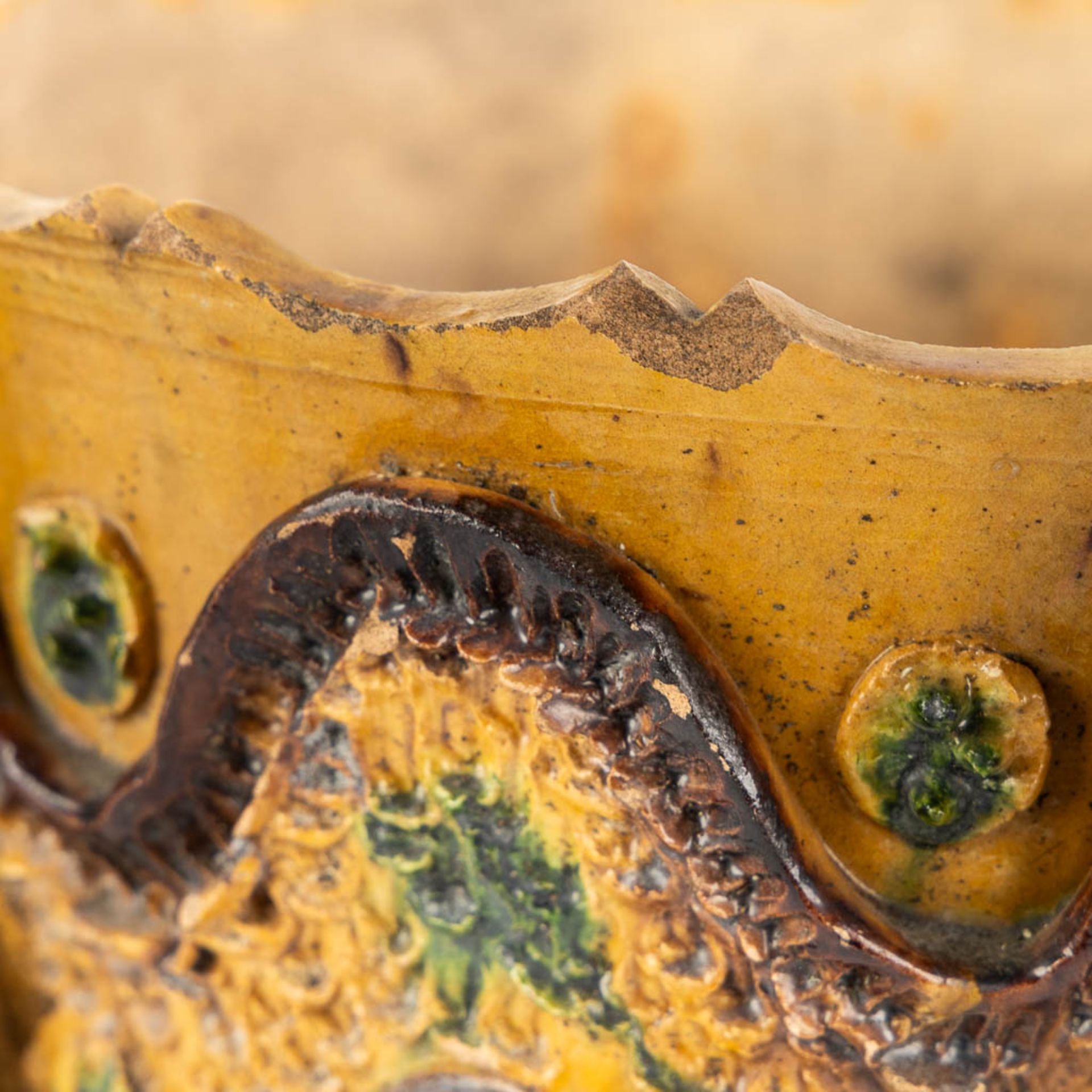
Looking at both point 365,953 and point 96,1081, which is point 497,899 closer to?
point 365,953

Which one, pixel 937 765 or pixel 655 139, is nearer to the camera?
pixel 937 765

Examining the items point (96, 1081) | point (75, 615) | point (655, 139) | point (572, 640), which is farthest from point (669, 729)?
point (655, 139)

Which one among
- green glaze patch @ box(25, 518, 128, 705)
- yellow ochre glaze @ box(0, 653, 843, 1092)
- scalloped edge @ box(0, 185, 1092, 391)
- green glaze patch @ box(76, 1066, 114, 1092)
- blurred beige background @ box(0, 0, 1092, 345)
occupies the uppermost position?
blurred beige background @ box(0, 0, 1092, 345)

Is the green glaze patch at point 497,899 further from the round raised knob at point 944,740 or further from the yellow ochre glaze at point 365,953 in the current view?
the round raised knob at point 944,740

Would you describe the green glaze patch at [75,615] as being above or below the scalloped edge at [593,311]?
below

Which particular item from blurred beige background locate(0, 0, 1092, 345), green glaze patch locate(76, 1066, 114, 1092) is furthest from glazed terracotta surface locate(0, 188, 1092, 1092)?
blurred beige background locate(0, 0, 1092, 345)

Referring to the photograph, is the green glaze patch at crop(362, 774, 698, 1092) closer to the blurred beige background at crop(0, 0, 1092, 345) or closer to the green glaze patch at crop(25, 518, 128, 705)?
the green glaze patch at crop(25, 518, 128, 705)

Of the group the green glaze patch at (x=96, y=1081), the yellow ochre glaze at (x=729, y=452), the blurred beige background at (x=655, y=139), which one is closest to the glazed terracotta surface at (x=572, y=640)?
the yellow ochre glaze at (x=729, y=452)
